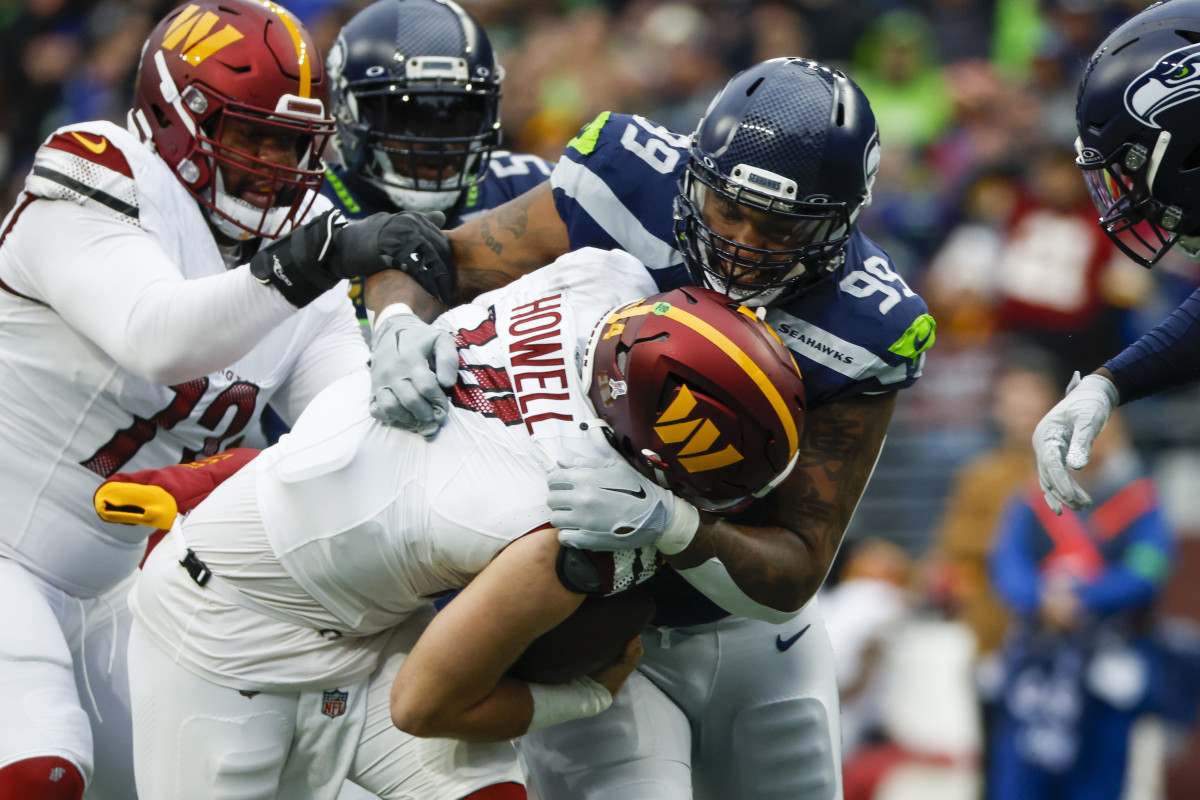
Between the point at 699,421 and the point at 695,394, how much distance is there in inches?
1.8

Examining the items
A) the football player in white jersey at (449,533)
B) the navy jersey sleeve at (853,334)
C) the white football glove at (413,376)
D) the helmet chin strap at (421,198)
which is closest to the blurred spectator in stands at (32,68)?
the helmet chin strap at (421,198)

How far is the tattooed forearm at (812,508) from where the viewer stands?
109 inches

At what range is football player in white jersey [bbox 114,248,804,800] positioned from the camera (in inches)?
97.7

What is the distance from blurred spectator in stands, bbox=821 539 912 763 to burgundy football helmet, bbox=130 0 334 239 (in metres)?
3.66

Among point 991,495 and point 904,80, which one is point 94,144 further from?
point 904,80

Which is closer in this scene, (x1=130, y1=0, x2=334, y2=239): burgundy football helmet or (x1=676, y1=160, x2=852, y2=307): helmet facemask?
(x1=676, y1=160, x2=852, y2=307): helmet facemask

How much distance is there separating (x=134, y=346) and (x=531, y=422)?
93 centimetres

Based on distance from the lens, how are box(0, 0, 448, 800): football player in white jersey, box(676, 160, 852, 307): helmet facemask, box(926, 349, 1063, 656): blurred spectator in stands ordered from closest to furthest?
1. box(676, 160, 852, 307): helmet facemask
2. box(0, 0, 448, 800): football player in white jersey
3. box(926, 349, 1063, 656): blurred spectator in stands

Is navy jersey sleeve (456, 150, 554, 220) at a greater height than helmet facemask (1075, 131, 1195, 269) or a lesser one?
lesser

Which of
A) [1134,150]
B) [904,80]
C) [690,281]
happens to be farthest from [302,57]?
[904,80]

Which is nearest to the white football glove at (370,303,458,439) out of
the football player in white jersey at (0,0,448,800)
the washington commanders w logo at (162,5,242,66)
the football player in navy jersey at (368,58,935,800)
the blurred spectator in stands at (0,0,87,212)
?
the football player in navy jersey at (368,58,935,800)

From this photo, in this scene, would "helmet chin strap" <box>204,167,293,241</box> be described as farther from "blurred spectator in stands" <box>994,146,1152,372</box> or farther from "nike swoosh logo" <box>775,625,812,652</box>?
"blurred spectator in stands" <box>994,146,1152,372</box>

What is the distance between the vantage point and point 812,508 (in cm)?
289

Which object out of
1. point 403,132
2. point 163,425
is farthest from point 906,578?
point 163,425
